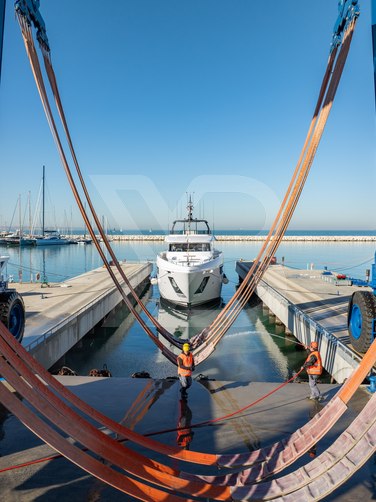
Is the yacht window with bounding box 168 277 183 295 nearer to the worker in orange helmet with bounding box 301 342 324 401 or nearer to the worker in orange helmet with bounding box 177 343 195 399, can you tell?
the worker in orange helmet with bounding box 177 343 195 399

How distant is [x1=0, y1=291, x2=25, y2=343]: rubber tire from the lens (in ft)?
31.7

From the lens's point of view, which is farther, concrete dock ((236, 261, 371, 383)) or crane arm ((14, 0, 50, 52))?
concrete dock ((236, 261, 371, 383))

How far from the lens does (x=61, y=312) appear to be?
15.8 meters

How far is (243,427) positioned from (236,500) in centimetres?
204

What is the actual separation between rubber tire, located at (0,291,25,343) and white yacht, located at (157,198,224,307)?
41.7 feet

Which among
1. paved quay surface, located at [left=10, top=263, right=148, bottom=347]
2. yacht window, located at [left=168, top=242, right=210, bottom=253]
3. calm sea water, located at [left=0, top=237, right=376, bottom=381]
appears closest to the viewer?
paved quay surface, located at [left=10, top=263, right=148, bottom=347]

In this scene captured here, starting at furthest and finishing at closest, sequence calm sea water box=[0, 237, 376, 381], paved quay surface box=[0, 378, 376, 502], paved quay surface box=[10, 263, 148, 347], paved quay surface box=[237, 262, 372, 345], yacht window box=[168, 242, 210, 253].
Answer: yacht window box=[168, 242, 210, 253] < paved quay surface box=[237, 262, 372, 345] < calm sea water box=[0, 237, 376, 381] < paved quay surface box=[10, 263, 148, 347] < paved quay surface box=[0, 378, 376, 502]

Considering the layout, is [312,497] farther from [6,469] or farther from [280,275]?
[280,275]

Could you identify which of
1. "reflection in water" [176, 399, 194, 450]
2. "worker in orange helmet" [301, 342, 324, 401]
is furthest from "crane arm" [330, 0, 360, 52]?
"reflection in water" [176, 399, 194, 450]

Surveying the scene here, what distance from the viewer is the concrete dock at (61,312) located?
11992mm

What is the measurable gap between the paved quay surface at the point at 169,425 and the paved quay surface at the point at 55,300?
4894 millimetres

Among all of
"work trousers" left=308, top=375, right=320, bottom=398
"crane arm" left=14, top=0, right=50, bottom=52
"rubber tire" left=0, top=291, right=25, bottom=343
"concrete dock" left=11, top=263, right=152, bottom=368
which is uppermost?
"crane arm" left=14, top=0, right=50, bottom=52

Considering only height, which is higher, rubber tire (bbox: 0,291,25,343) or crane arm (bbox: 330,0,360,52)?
crane arm (bbox: 330,0,360,52)

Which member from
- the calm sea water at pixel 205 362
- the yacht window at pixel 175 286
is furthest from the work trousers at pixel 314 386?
the yacht window at pixel 175 286
